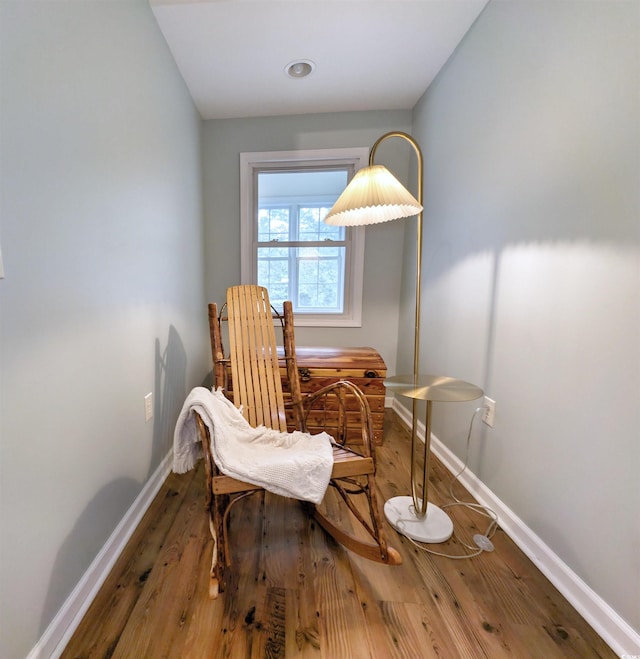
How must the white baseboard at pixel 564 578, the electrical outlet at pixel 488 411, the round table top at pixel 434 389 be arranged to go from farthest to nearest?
the electrical outlet at pixel 488 411 → the round table top at pixel 434 389 → the white baseboard at pixel 564 578

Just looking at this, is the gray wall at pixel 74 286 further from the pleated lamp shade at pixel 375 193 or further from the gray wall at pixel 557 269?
the gray wall at pixel 557 269

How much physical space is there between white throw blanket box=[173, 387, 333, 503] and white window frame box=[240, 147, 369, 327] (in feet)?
4.35

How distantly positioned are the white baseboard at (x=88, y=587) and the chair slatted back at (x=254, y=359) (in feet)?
2.01

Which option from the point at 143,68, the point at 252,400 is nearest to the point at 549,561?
the point at 252,400

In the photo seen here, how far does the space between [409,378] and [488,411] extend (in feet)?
1.38

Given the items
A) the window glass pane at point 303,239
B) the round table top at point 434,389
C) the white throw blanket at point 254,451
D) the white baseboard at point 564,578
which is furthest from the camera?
the window glass pane at point 303,239

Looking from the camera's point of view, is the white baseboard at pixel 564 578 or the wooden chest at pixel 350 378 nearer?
the white baseboard at pixel 564 578

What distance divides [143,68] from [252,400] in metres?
1.64

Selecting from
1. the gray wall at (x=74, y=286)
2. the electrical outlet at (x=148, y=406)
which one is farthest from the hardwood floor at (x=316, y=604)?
the electrical outlet at (x=148, y=406)

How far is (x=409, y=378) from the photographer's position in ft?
4.65

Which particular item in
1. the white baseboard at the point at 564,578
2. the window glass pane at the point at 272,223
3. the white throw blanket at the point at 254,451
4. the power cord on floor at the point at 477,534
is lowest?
the power cord on floor at the point at 477,534

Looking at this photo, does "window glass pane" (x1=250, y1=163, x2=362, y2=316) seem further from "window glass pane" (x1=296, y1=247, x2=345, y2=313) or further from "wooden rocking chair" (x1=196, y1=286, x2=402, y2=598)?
"wooden rocking chair" (x1=196, y1=286, x2=402, y2=598)

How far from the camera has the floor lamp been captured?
45.6 inches

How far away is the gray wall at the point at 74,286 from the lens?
0.76 m
